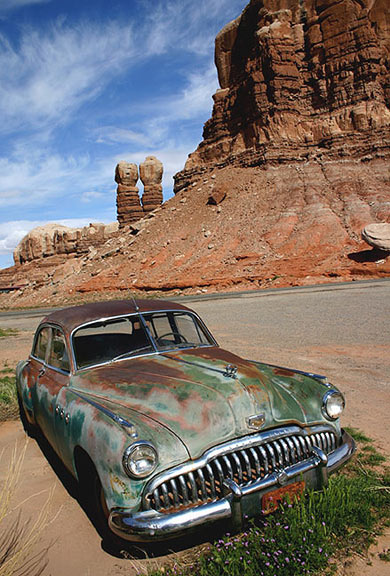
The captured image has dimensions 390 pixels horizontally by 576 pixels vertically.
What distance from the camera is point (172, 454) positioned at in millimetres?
2605

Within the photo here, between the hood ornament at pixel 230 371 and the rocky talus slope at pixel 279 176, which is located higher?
the rocky talus slope at pixel 279 176

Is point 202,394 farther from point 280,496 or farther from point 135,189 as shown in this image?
point 135,189

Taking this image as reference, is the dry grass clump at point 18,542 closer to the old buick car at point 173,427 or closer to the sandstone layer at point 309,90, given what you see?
the old buick car at point 173,427

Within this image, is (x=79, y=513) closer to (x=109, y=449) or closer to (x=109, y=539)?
(x=109, y=539)

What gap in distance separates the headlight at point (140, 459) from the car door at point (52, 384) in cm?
108

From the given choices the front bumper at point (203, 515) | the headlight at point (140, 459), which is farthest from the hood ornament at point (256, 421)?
the headlight at point (140, 459)

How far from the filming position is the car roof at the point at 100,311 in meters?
4.05

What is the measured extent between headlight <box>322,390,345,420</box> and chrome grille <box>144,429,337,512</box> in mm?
442

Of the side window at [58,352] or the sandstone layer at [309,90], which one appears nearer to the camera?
the side window at [58,352]

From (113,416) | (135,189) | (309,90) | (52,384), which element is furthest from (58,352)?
(135,189)

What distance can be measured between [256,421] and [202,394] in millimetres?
427

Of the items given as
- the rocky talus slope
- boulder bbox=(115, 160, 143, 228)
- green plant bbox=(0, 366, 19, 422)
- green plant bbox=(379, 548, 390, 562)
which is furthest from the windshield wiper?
boulder bbox=(115, 160, 143, 228)

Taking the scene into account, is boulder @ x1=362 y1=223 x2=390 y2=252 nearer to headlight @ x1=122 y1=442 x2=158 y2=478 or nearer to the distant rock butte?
headlight @ x1=122 y1=442 x2=158 y2=478

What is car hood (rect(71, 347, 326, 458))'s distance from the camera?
2791 millimetres
